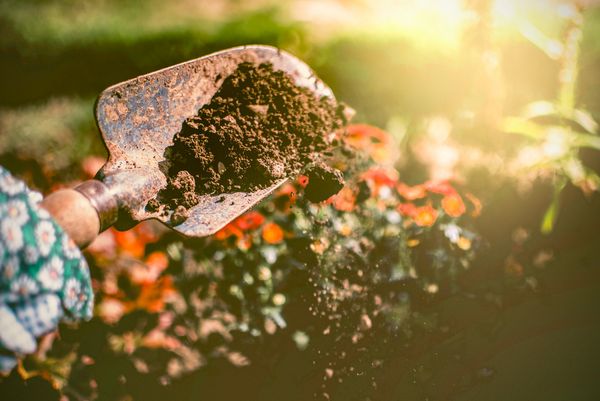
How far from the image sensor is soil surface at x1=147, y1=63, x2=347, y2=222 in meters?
1.35

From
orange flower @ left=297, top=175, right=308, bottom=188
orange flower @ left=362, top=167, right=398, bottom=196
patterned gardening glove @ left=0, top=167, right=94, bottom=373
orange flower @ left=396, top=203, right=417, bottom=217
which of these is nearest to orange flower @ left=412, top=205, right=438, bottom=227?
orange flower @ left=396, top=203, right=417, bottom=217

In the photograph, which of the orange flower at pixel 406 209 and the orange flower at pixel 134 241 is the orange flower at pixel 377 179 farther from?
the orange flower at pixel 134 241

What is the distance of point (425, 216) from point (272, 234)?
59cm

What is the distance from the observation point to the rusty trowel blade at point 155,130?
47.6 inches

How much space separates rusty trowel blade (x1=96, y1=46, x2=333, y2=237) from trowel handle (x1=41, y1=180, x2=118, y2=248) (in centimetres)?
4

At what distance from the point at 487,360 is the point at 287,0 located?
5.96 ft

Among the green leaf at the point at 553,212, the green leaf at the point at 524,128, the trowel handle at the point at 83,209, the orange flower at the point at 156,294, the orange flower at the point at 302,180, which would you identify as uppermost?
the trowel handle at the point at 83,209

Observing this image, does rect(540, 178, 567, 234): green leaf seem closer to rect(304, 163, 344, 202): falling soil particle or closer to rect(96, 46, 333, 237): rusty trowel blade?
rect(304, 163, 344, 202): falling soil particle

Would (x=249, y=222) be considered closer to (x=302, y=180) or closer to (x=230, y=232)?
(x=230, y=232)

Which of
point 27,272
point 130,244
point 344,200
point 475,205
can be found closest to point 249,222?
point 344,200

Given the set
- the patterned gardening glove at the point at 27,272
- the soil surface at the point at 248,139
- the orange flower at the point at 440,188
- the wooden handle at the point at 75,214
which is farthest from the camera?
the orange flower at the point at 440,188

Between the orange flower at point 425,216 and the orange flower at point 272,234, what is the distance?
0.52 metres

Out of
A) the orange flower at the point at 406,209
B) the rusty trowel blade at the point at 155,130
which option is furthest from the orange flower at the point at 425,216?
the rusty trowel blade at the point at 155,130

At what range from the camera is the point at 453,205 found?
1.56 metres
